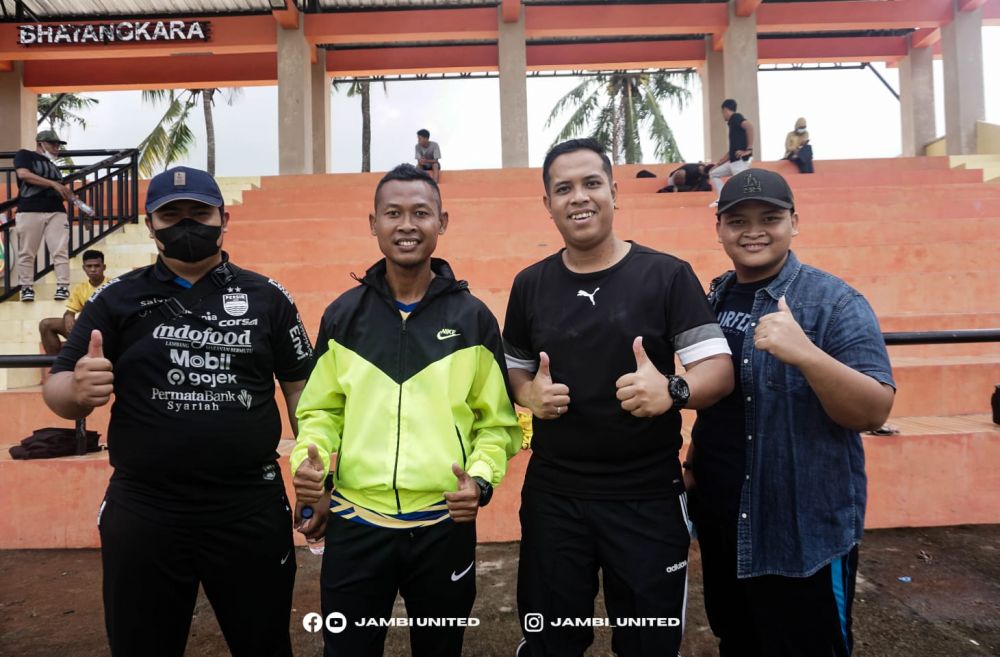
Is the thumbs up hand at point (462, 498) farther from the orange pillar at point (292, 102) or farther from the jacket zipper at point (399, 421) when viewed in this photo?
the orange pillar at point (292, 102)

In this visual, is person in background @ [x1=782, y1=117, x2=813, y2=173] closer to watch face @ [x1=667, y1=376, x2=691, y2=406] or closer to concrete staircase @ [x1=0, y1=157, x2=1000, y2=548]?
concrete staircase @ [x1=0, y1=157, x2=1000, y2=548]

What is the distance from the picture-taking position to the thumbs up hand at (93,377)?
1660 millimetres

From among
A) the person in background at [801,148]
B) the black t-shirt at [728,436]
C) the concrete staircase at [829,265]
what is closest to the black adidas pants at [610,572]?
the black t-shirt at [728,436]

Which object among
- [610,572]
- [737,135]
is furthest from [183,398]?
[737,135]

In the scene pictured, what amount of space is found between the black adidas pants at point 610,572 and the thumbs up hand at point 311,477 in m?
0.70

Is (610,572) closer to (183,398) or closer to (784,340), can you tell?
(784,340)

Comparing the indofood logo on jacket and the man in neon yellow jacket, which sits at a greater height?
the indofood logo on jacket

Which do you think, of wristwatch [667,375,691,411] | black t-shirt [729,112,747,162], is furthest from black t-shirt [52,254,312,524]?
black t-shirt [729,112,747,162]

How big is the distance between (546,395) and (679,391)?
0.39 meters

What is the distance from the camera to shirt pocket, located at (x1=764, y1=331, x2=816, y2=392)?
→ 1718 mm

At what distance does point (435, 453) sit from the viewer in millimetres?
1701

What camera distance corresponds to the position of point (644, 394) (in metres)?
1.54

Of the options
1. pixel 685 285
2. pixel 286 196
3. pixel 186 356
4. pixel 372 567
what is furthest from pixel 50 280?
pixel 685 285

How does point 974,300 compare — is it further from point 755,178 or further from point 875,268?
point 755,178
